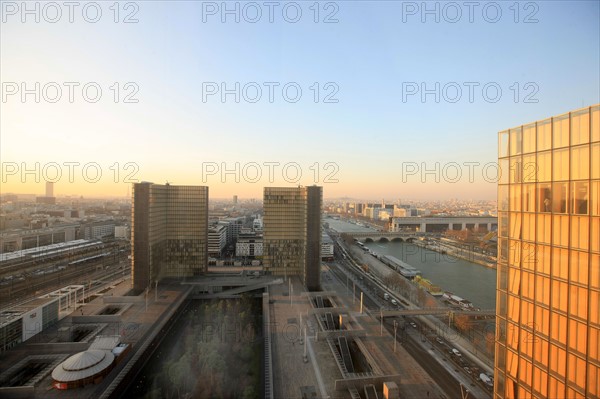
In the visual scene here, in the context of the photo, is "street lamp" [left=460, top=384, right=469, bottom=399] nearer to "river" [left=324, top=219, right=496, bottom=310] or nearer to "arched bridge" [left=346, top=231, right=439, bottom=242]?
"river" [left=324, top=219, right=496, bottom=310]

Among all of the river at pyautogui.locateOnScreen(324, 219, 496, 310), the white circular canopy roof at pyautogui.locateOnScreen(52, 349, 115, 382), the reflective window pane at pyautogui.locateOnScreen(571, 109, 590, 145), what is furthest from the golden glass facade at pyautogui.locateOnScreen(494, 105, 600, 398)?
the river at pyautogui.locateOnScreen(324, 219, 496, 310)

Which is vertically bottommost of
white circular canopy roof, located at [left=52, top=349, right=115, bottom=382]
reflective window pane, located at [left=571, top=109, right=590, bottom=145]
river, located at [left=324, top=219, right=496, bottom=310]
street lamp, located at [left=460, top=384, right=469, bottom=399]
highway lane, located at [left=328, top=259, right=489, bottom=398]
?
river, located at [left=324, top=219, right=496, bottom=310]

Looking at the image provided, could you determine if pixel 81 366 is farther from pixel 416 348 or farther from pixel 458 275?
pixel 458 275

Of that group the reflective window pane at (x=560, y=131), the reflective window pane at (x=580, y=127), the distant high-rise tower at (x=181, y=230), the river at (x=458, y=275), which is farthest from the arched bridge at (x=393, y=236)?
the reflective window pane at (x=580, y=127)

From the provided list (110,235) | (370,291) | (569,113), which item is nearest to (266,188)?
(370,291)

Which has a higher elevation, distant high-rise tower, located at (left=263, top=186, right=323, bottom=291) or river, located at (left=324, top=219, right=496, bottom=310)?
distant high-rise tower, located at (left=263, top=186, right=323, bottom=291)

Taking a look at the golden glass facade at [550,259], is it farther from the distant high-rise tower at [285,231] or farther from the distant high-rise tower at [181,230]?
the distant high-rise tower at [181,230]

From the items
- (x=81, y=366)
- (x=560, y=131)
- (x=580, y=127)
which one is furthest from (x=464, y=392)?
(x=81, y=366)

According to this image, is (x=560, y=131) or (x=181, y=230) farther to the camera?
(x=181, y=230)

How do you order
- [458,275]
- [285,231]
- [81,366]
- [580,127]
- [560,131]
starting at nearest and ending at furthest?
[580,127] < [560,131] < [81,366] < [285,231] < [458,275]
